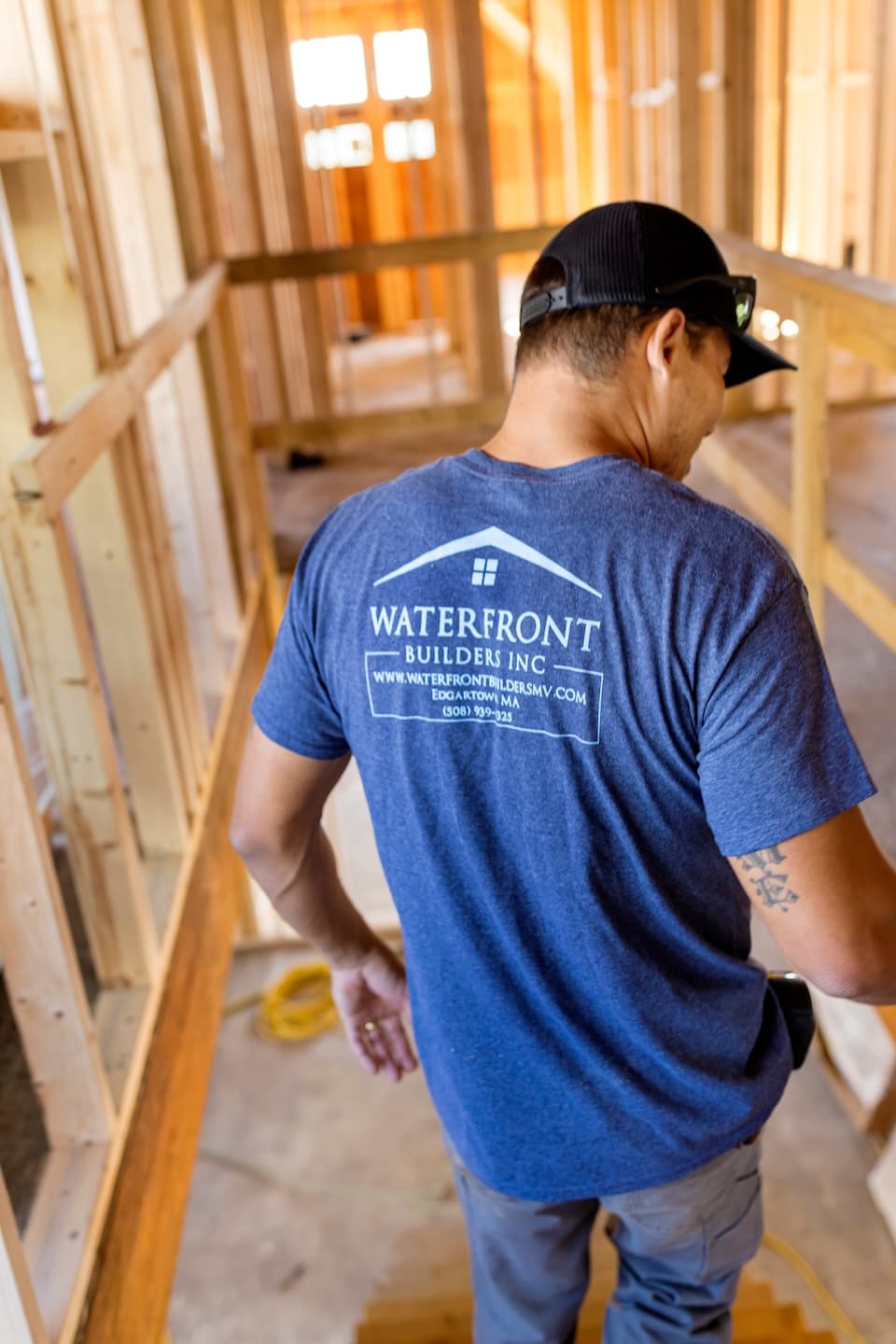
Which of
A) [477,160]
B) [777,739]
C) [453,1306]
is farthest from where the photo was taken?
[477,160]

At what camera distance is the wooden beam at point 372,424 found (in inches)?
189

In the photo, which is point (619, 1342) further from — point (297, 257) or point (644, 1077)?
point (297, 257)

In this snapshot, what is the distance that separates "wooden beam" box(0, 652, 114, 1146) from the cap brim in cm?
96

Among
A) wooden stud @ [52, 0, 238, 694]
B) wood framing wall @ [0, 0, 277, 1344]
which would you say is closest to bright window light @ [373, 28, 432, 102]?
wooden stud @ [52, 0, 238, 694]

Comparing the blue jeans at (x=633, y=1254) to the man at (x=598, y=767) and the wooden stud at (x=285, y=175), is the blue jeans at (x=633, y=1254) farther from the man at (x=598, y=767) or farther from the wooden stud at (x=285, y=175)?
the wooden stud at (x=285, y=175)

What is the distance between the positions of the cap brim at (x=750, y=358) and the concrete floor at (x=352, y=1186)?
4.72 ft

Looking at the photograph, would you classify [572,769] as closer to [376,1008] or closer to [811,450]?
[376,1008]

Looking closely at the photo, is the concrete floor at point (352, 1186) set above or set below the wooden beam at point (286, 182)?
below

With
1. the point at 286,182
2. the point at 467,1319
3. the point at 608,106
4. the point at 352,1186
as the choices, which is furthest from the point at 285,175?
the point at 467,1319

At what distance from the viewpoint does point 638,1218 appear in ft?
4.74

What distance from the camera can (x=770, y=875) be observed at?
1123 mm

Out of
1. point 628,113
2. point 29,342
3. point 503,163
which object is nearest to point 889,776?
point 29,342

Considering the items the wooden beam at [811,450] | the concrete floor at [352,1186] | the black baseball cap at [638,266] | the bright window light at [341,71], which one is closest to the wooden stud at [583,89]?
the bright window light at [341,71]

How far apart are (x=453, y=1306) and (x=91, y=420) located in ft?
6.07
